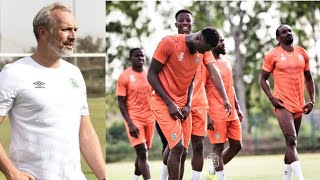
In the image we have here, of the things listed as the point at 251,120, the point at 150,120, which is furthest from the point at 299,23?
the point at 150,120

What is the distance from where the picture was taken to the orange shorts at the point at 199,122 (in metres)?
8.20

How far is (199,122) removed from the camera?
8234 mm

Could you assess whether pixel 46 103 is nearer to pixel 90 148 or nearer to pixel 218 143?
pixel 90 148

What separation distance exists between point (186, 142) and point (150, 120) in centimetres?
230

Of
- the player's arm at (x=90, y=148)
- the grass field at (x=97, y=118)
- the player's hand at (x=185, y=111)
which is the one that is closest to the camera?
the player's arm at (x=90, y=148)

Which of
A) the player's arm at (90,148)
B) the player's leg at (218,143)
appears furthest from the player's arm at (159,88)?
the player's arm at (90,148)

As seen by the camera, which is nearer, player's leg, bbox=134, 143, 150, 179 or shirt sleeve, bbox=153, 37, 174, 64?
shirt sleeve, bbox=153, 37, 174, 64

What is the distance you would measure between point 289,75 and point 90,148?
214 inches

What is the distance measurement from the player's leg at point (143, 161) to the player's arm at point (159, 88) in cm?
227

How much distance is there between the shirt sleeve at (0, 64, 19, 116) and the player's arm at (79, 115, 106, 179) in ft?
1.28

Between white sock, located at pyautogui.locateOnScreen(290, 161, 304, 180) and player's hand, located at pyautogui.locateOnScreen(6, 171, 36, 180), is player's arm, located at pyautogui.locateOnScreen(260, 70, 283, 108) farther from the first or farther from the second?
player's hand, located at pyautogui.locateOnScreen(6, 171, 36, 180)

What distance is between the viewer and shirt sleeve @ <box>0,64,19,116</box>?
3525 mm

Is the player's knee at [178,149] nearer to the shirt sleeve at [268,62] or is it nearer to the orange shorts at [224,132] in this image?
the orange shorts at [224,132]

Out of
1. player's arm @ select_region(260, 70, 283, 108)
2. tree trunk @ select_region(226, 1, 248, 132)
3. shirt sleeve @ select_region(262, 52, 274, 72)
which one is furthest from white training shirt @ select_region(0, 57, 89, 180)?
tree trunk @ select_region(226, 1, 248, 132)
